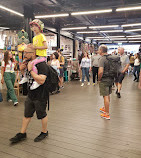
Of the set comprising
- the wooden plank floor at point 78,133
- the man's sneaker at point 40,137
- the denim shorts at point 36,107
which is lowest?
the wooden plank floor at point 78,133

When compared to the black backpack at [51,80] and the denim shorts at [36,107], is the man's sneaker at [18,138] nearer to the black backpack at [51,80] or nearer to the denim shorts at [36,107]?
the denim shorts at [36,107]

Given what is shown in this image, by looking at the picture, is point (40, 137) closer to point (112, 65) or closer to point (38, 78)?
point (38, 78)

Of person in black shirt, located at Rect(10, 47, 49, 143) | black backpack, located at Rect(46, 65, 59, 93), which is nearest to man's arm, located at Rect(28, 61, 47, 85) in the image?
person in black shirt, located at Rect(10, 47, 49, 143)

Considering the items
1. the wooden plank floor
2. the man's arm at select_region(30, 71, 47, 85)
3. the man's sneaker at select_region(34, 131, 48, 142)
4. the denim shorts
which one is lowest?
the wooden plank floor

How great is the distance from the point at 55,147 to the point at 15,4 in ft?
21.2

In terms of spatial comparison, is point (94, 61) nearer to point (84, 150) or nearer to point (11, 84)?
point (11, 84)

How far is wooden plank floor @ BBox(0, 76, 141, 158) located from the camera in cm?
215

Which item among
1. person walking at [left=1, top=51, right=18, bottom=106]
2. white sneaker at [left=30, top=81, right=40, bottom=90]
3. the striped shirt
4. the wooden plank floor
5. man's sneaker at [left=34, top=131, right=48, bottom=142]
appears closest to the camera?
the wooden plank floor

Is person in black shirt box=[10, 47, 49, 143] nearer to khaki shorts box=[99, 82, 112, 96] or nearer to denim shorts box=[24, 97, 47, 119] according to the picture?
denim shorts box=[24, 97, 47, 119]

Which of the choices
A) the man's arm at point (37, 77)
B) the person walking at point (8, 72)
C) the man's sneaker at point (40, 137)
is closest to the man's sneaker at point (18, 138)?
the man's sneaker at point (40, 137)

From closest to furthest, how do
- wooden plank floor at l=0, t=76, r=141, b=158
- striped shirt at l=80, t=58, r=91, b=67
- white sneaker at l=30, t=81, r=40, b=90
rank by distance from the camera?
1. wooden plank floor at l=0, t=76, r=141, b=158
2. white sneaker at l=30, t=81, r=40, b=90
3. striped shirt at l=80, t=58, r=91, b=67

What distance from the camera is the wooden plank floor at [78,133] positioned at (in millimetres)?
2150

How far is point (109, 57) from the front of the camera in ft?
11.0

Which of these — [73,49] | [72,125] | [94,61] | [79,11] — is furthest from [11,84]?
[73,49]
